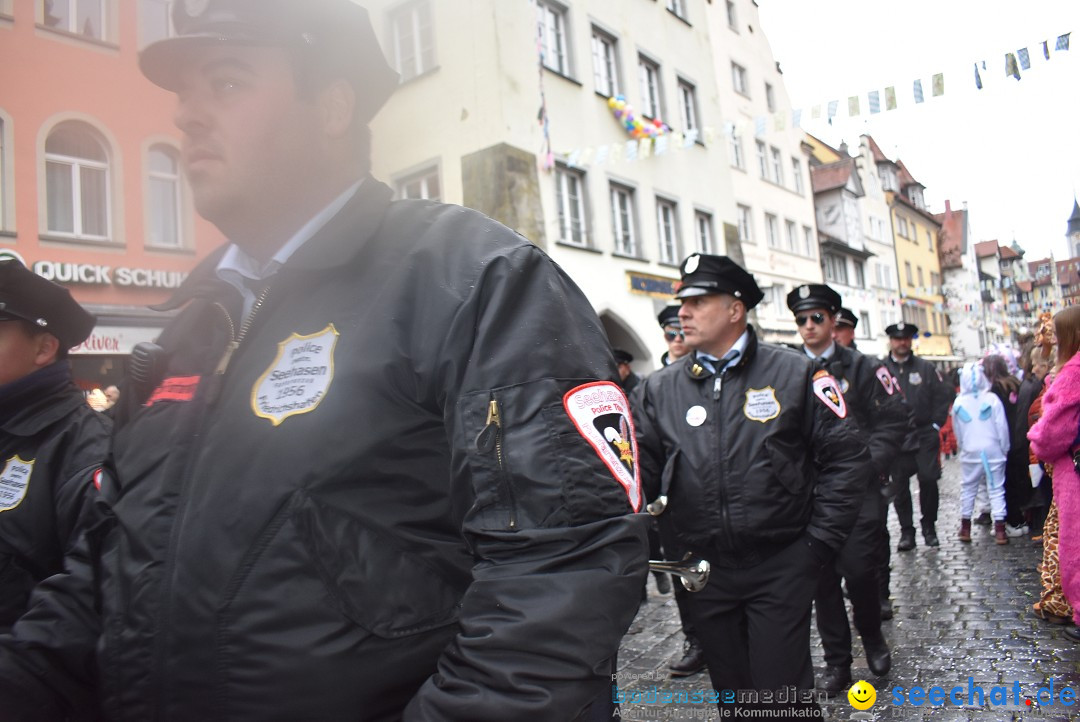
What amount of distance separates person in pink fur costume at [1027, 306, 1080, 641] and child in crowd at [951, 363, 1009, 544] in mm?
3276

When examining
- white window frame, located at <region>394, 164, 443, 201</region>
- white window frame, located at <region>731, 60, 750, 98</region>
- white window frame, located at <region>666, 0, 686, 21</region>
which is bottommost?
white window frame, located at <region>394, 164, 443, 201</region>

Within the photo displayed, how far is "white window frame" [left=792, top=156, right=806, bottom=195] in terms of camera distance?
88.3ft

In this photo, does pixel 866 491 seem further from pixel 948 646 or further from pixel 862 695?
pixel 948 646

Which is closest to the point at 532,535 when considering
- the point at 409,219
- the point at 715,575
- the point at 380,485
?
the point at 380,485

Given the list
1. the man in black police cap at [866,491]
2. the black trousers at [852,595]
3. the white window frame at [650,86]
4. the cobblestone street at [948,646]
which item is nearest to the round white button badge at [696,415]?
the man in black police cap at [866,491]

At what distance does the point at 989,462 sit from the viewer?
7613 mm

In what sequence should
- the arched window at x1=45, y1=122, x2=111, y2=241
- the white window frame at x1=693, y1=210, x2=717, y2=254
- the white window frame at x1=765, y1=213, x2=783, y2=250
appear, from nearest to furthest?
the arched window at x1=45, y1=122, x2=111, y2=241
the white window frame at x1=693, y1=210, x2=717, y2=254
the white window frame at x1=765, y1=213, x2=783, y2=250

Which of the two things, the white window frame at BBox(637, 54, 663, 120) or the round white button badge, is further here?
the white window frame at BBox(637, 54, 663, 120)

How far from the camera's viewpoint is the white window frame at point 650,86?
1700cm

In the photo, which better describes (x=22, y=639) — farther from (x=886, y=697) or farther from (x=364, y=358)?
(x=886, y=697)

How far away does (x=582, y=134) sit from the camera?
47.8 feet

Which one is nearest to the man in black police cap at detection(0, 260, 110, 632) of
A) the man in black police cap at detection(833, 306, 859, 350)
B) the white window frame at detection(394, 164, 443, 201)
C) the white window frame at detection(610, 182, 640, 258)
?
the man in black police cap at detection(833, 306, 859, 350)

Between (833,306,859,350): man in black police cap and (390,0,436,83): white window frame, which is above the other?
(390,0,436,83): white window frame

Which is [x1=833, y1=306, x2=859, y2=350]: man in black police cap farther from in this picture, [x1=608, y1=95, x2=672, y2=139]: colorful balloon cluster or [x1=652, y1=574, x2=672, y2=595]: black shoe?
[x1=608, y1=95, x2=672, y2=139]: colorful balloon cluster
